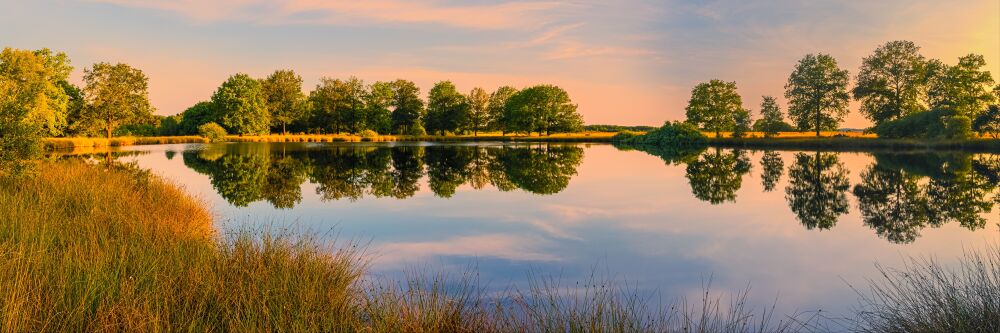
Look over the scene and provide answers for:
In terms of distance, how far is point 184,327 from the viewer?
5.06m

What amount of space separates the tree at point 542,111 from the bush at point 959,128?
67.1m

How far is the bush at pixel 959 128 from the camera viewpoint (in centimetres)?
4881

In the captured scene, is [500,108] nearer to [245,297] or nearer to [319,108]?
[319,108]

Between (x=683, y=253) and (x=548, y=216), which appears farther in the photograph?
(x=548, y=216)

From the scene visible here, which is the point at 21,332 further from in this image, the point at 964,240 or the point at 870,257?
the point at 964,240

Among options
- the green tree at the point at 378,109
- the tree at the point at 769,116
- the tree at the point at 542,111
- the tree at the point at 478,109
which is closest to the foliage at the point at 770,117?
the tree at the point at 769,116

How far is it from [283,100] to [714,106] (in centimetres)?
8084

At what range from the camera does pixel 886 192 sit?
21359mm

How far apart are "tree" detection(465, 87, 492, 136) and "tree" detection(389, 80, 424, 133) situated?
1116 centimetres

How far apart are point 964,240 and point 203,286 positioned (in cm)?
1546

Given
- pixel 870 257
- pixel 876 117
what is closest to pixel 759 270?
pixel 870 257

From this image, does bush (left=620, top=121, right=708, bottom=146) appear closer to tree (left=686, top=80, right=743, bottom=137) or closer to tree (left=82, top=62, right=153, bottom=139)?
tree (left=686, top=80, right=743, bottom=137)

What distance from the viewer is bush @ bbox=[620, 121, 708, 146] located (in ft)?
247

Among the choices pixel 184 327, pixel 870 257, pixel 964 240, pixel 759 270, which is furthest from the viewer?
pixel 964 240
